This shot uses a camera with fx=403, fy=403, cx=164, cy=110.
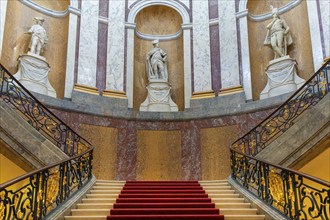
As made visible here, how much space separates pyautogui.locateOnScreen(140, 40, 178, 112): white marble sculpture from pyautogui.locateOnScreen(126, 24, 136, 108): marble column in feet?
1.58

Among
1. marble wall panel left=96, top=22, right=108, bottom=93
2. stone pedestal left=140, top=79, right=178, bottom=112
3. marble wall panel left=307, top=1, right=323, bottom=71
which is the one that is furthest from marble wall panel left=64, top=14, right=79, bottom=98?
marble wall panel left=307, top=1, right=323, bottom=71

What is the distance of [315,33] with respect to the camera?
10.7m

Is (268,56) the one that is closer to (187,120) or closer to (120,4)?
(187,120)

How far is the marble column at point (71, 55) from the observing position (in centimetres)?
1130

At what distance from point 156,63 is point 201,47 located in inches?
58.0

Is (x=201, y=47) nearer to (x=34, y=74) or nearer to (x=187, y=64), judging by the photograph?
(x=187, y=64)

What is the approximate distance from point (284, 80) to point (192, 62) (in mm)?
2885

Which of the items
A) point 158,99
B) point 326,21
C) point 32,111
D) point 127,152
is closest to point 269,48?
point 326,21

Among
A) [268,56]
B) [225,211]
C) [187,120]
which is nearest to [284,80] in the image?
[268,56]

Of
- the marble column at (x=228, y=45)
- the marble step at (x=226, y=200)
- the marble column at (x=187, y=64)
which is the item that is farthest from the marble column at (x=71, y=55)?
the marble step at (x=226, y=200)

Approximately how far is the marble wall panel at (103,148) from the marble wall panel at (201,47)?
297 centimetres

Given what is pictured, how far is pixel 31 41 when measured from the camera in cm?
1130

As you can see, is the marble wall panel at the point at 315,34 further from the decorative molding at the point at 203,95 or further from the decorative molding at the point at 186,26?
the decorative molding at the point at 186,26

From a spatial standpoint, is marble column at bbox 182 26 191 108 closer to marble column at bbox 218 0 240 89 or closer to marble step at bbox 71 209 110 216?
marble column at bbox 218 0 240 89
